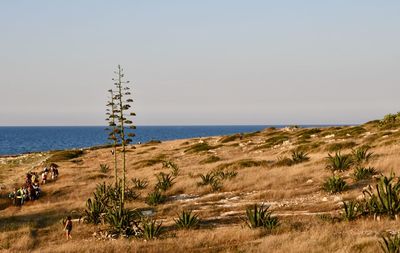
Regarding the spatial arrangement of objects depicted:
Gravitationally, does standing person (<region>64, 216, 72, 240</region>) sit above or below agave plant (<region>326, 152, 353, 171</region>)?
below

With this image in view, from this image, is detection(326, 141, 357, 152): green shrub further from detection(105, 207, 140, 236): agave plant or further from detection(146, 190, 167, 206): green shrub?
detection(105, 207, 140, 236): agave plant

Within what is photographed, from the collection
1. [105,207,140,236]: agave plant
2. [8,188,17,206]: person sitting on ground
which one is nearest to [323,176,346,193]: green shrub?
[105,207,140,236]: agave plant

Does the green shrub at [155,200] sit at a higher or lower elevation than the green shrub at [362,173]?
lower

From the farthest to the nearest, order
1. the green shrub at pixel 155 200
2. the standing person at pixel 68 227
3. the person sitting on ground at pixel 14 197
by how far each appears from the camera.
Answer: the person sitting on ground at pixel 14 197
the green shrub at pixel 155 200
the standing person at pixel 68 227

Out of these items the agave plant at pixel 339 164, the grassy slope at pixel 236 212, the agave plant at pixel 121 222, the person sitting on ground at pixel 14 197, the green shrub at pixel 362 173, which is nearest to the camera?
the grassy slope at pixel 236 212

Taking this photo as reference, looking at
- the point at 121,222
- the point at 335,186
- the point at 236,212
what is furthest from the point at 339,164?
the point at 121,222

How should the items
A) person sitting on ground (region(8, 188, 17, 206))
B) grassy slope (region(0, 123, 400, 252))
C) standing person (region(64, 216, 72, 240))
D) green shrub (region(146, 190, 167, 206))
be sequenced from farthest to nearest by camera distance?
person sitting on ground (region(8, 188, 17, 206)) < green shrub (region(146, 190, 167, 206)) < standing person (region(64, 216, 72, 240)) < grassy slope (region(0, 123, 400, 252))

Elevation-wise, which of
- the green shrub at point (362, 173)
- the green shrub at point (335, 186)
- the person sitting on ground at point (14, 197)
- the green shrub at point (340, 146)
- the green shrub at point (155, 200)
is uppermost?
the green shrub at point (340, 146)

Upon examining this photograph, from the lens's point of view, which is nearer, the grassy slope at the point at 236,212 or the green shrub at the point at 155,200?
the grassy slope at the point at 236,212

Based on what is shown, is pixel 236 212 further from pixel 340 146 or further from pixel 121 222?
pixel 340 146

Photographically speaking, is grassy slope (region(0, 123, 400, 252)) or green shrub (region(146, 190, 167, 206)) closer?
grassy slope (region(0, 123, 400, 252))

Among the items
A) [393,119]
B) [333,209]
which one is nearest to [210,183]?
[333,209]

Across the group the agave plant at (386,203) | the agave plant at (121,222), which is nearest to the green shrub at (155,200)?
the agave plant at (121,222)

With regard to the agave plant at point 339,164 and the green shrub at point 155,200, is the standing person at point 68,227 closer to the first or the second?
the green shrub at point 155,200
